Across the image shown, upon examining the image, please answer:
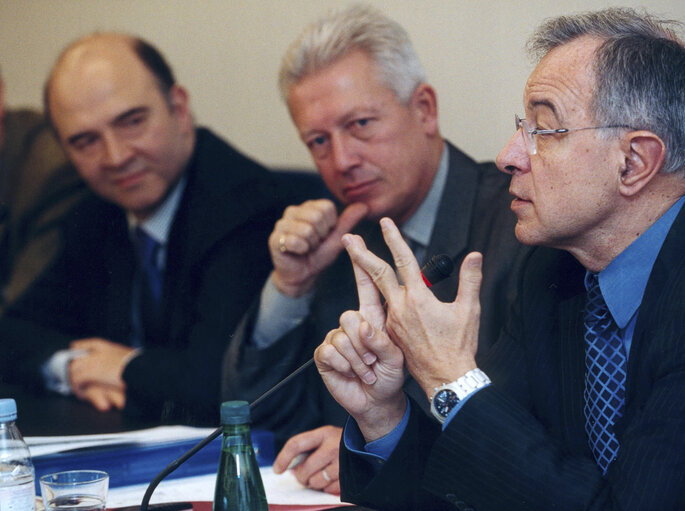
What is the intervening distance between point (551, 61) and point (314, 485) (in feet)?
2.15

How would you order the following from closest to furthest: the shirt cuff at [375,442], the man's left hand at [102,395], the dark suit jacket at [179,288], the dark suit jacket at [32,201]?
the shirt cuff at [375,442]
the dark suit jacket at [179,288]
the man's left hand at [102,395]
the dark suit jacket at [32,201]

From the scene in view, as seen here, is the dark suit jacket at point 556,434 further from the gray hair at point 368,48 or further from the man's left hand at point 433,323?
the gray hair at point 368,48

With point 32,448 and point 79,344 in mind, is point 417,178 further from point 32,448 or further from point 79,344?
point 79,344

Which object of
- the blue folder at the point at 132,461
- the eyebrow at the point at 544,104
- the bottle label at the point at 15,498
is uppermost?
the eyebrow at the point at 544,104

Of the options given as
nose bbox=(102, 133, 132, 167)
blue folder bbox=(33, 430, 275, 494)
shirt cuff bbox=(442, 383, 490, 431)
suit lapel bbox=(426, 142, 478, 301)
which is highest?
nose bbox=(102, 133, 132, 167)

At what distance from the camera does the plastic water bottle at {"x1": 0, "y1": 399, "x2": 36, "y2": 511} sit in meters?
0.90

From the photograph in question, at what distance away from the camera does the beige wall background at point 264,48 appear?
1364mm

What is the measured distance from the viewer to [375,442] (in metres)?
1.07

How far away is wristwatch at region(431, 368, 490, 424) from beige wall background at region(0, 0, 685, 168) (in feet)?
1.69

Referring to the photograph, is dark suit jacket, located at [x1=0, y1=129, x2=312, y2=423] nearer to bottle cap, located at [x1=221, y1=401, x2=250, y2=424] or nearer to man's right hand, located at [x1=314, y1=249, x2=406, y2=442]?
man's right hand, located at [x1=314, y1=249, x2=406, y2=442]

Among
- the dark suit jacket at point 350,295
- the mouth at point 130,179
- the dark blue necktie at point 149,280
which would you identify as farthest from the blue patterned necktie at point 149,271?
the dark suit jacket at point 350,295

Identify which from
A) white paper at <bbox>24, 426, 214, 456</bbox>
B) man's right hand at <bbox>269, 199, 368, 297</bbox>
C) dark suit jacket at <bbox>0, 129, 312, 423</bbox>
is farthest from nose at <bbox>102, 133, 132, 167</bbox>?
white paper at <bbox>24, 426, 214, 456</bbox>

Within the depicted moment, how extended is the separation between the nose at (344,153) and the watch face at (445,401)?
711 millimetres

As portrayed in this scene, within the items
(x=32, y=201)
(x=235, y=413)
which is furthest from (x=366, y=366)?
(x=32, y=201)
